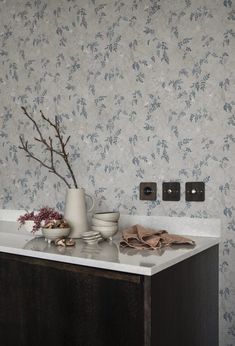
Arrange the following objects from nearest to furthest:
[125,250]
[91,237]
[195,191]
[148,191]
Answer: [125,250] < [91,237] < [195,191] < [148,191]

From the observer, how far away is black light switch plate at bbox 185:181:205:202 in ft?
5.86

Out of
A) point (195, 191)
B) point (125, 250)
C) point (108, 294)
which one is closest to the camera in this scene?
point (108, 294)

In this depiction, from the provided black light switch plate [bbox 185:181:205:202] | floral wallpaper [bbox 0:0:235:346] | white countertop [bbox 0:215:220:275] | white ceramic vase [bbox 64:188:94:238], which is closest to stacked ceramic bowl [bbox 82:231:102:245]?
white countertop [bbox 0:215:220:275]

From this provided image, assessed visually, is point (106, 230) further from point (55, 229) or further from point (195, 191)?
point (195, 191)

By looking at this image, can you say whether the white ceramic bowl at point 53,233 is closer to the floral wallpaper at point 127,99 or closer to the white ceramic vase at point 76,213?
the white ceramic vase at point 76,213

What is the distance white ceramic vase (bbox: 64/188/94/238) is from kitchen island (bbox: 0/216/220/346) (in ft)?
0.41

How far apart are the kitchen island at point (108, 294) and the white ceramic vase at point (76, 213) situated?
125mm

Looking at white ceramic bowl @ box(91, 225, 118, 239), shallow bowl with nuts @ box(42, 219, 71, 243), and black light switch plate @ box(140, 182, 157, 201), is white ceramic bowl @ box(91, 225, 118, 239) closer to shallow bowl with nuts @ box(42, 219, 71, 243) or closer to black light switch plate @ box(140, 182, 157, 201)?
shallow bowl with nuts @ box(42, 219, 71, 243)

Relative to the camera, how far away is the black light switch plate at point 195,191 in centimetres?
179

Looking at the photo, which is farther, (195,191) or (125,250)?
(195,191)

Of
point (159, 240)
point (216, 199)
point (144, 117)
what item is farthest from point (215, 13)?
point (159, 240)

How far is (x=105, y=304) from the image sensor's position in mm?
1314

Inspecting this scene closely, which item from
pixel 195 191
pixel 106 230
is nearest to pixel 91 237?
pixel 106 230

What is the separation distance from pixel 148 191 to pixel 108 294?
0.71 m
